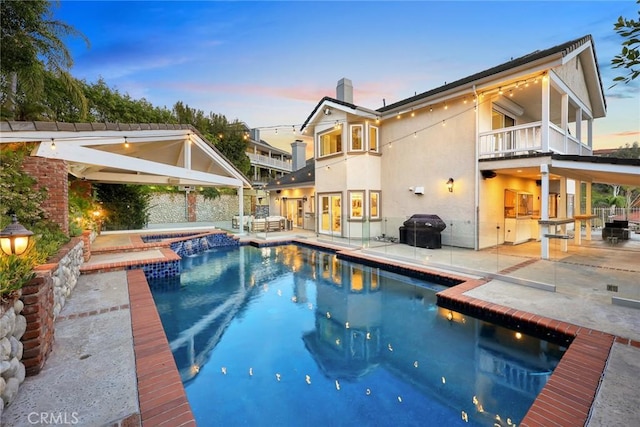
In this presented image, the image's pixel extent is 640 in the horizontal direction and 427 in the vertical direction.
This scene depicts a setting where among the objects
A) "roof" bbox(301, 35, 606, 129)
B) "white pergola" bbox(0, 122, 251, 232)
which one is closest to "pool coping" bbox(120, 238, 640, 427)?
"white pergola" bbox(0, 122, 251, 232)

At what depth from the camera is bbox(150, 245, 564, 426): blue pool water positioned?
3074 millimetres

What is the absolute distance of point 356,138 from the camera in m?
13.2

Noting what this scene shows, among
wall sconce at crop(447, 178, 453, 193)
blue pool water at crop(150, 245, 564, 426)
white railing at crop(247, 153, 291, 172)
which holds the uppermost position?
white railing at crop(247, 153, 291, 172)

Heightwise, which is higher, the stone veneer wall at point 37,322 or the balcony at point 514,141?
the balcony at point 514,141

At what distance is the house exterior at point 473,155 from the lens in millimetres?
8430

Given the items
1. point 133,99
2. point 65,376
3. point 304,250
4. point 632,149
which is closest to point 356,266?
point 304,250

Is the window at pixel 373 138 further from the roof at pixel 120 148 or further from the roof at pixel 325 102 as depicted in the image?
the roof at pixel 120 148

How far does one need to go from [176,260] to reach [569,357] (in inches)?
335

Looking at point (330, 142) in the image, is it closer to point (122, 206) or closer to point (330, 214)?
point (330, 214)

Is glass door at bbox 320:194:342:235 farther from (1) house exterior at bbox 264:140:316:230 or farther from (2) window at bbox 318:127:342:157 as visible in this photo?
(2) window at bbox 318:127:342:157

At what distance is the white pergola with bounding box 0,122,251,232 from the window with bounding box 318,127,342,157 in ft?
14.1

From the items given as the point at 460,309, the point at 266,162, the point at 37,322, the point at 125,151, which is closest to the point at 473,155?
the point at 460,309

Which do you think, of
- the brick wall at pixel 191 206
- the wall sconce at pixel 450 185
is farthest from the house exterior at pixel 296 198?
the wall sconce at pixel 450 185

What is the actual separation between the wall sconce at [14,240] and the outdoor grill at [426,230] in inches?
368
